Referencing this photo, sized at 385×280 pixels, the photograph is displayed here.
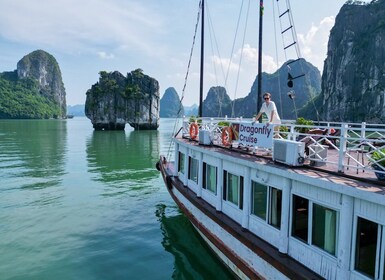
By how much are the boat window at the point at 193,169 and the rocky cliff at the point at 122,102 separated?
79.8 m

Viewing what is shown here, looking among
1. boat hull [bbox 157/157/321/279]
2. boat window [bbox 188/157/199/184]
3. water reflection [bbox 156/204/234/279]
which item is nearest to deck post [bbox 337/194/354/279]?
boat hull [bbox 157/157/321/279]

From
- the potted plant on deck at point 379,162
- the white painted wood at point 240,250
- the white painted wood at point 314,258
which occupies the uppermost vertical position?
the potted plant on deck at point 379,162

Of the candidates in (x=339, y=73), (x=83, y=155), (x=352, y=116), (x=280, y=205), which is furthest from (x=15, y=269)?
(x=339, y=73)

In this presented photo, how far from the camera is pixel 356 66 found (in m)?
125

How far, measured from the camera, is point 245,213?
316 inches

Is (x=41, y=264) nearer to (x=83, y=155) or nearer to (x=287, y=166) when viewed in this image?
(x=287, y=166)

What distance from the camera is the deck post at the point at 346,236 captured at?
526 centimetres

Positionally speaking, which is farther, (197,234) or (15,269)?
(197,234)

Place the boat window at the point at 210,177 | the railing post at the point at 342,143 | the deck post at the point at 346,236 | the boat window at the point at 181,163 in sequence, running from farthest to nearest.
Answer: the boat window at the point at 181,163 < the boat window at the point at 210,177 < the railing post at the point at 342,143 < the deck post at the point at 346,236

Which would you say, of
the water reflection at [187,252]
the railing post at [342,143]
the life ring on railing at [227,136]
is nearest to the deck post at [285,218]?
the railing post at [342,143]

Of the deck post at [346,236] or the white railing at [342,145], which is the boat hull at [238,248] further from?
the white railing at [342,145]

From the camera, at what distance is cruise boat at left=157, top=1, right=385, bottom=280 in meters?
5.23

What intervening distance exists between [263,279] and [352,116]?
124 meters

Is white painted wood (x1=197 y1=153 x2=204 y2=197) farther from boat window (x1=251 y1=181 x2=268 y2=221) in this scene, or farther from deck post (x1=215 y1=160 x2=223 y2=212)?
boat window (x1=251 y1=181 x2=268 y2=221)
